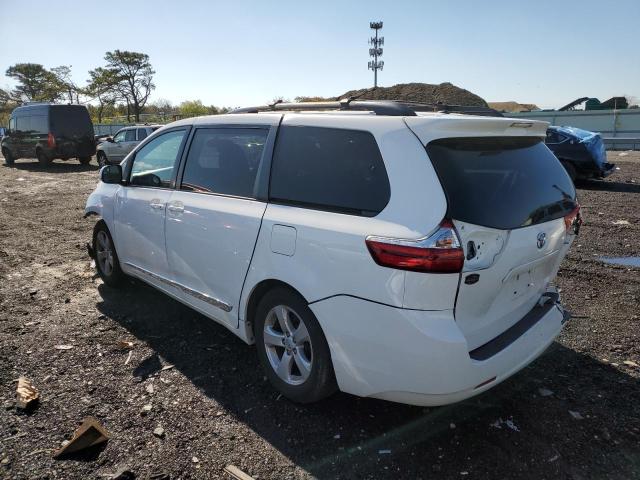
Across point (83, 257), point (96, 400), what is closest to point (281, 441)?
point (96, 400)

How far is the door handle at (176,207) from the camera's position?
3741mm

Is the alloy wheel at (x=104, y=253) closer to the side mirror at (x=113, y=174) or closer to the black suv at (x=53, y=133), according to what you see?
the side mirror at (x=113, y=174)

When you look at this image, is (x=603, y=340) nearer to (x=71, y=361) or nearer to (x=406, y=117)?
(x=406, y=117)

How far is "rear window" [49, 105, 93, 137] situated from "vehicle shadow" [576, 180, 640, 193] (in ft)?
59.1

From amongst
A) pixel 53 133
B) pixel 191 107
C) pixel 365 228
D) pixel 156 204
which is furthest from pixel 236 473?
pixel 191 107

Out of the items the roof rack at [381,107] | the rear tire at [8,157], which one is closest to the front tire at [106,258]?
the roof rack at [381,107]

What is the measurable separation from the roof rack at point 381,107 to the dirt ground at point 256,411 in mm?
1829

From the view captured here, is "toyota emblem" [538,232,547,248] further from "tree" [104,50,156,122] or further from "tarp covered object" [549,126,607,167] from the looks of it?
"tree" [104,50,156,122]

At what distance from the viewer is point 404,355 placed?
2.36m

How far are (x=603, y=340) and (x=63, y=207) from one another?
1034cm

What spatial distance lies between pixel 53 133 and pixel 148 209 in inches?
693

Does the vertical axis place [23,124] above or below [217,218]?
above

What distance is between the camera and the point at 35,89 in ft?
217

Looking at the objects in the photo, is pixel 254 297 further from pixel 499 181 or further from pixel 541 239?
pixel 541 239
